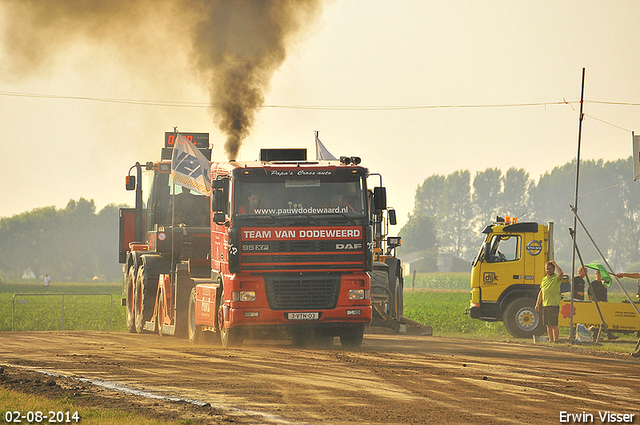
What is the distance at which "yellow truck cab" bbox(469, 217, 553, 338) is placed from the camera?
80.3ft

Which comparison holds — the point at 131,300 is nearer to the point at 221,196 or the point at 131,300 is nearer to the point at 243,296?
the point at 221,196

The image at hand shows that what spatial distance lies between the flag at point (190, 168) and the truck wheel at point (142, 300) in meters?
3.36

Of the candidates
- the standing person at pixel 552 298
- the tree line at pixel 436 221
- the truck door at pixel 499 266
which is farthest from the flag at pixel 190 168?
the tree line at pixel 436 221

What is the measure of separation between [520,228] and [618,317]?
140 inches

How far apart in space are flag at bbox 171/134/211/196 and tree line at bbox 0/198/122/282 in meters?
134

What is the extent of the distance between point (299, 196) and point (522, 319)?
9.97m

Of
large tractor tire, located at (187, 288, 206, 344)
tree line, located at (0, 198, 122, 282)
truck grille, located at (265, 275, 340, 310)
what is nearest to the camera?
truck grille, located at (265, 275, 340, 310)

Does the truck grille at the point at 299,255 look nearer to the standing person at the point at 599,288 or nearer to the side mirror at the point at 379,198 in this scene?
the side mirror at the point at 379,198

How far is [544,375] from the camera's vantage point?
1369 centimetres

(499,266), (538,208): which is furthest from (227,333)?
(538,208)

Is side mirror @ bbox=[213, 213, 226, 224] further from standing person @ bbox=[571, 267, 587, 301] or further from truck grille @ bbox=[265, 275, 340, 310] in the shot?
standing person @ bbox=[571, 267, 587, 301]

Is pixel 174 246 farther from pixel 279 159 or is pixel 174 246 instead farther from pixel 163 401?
pixel 163 401

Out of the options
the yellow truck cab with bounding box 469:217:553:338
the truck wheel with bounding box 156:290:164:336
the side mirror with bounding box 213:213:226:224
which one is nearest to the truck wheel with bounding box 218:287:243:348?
the side mirror with bounding box 213:213:226:224

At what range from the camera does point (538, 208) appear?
150m
